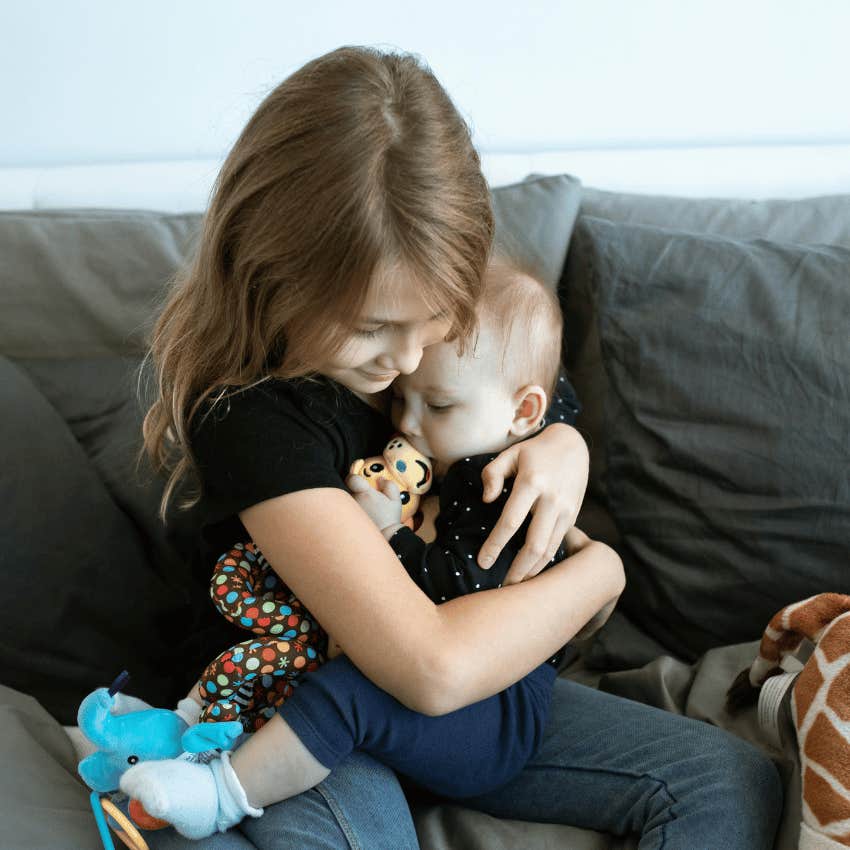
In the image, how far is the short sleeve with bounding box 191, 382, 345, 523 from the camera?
3.26 ft

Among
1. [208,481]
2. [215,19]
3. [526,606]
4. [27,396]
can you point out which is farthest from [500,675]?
[215,19]

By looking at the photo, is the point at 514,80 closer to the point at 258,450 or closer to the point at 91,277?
the point at 91,277

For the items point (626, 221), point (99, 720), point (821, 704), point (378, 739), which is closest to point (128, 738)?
point (99, 720)

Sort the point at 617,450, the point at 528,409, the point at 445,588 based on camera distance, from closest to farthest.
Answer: the point at 445,588
the point at 528,409
the point at 617,450

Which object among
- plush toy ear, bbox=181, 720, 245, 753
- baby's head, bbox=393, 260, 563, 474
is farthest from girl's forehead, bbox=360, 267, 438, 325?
plush toy ear, bbox=181, 720, 245, 753

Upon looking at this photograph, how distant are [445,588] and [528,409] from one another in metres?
0.26

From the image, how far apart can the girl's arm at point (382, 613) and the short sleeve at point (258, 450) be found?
2cm

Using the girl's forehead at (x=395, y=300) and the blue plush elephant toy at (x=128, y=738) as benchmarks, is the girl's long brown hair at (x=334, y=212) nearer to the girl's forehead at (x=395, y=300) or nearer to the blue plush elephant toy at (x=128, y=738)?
the girl's forehead at (x=395, y=300)

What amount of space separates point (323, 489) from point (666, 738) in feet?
1.73

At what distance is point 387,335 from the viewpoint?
97 cm

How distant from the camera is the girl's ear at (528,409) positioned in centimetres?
117

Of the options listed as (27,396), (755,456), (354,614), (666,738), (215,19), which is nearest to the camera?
(354,614)

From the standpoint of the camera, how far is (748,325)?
1.27m

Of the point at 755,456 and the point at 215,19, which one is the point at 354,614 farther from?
the point at 215,19
